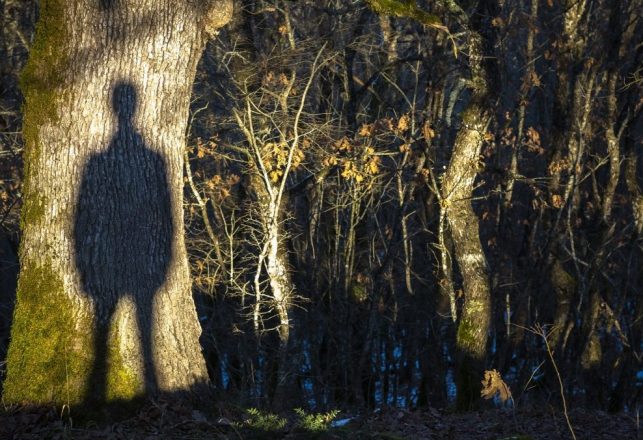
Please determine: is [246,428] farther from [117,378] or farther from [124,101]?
[124,101]

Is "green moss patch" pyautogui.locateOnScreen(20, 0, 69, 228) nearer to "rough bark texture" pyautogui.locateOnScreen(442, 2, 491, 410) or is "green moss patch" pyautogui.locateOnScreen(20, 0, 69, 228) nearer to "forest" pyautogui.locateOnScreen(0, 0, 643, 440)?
"forest" pyautogui.locateOnScreen(0, 0, 643, 440)

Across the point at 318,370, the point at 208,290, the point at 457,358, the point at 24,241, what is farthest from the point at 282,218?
the point at 24,241

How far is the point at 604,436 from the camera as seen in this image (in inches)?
251

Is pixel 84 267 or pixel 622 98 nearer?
pixel 84 267

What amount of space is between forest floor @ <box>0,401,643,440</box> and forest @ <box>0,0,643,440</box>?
2 cm

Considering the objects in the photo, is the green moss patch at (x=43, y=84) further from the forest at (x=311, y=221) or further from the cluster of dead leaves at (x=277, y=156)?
the cluster of dead leaves at (x=277, y=156)

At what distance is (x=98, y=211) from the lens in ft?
18.9

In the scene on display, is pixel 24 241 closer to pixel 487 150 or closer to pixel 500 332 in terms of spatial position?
pixel 487 150

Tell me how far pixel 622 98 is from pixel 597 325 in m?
3.90

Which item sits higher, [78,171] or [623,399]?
[78,171]

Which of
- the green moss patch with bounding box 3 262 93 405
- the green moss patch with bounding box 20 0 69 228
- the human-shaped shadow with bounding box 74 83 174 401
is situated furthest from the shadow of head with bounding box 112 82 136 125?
the green moss patch with bounding box 3 262 93 405

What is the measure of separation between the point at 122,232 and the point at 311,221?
8908 mm

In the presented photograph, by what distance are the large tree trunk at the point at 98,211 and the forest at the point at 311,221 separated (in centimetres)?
2

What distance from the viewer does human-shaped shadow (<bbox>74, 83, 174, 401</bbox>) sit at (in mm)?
5715
